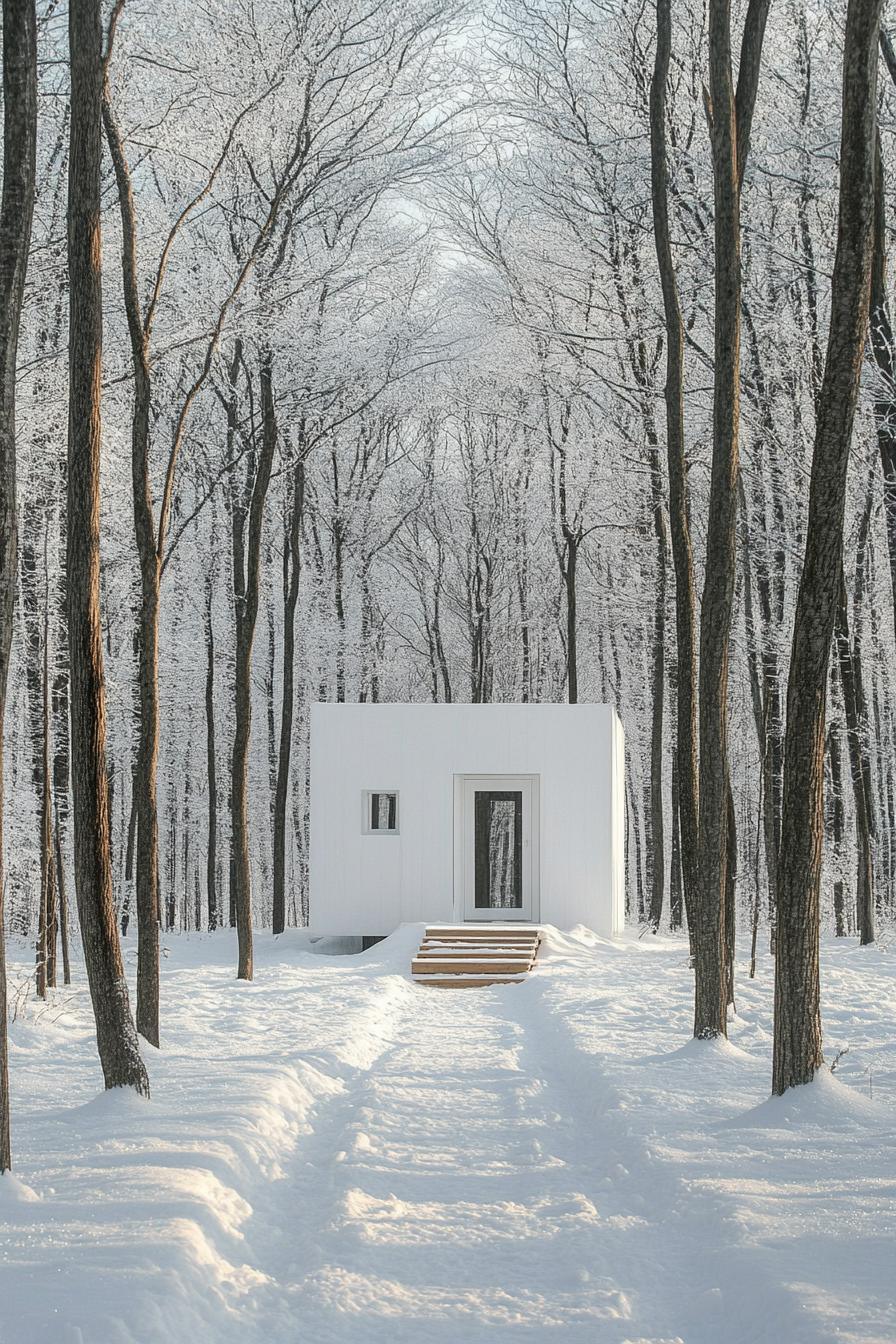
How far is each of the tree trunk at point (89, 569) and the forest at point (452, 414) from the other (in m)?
0.02

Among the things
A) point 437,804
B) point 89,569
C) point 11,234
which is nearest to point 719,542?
point 89,569

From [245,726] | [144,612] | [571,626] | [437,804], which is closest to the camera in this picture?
[144,612]

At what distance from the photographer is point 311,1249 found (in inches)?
158

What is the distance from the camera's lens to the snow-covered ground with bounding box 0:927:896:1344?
3311 mm

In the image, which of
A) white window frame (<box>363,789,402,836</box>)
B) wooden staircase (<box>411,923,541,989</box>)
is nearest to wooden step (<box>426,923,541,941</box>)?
wooden staircase (<box>411,923,541,989</box>)

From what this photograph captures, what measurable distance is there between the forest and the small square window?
199cm

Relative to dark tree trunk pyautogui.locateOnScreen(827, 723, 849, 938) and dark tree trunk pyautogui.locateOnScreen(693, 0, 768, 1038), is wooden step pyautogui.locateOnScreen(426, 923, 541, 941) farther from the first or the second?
dark tree trunk pyautogui.locateOnScreen(693, 0, 768, 1038)

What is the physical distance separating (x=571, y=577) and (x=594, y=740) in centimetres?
605

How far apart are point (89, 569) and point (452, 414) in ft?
63.9

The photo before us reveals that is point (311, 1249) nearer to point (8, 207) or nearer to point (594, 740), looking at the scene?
point (8, 207)

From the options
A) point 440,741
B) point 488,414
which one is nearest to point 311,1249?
point 440,741

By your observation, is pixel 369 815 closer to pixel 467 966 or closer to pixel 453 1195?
pixel 467 966

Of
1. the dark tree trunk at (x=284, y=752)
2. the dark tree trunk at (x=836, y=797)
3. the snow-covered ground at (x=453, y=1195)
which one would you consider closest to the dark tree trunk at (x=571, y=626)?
the dark tree trunk at (x=284, y=752)

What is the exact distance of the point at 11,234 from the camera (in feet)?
14.6
